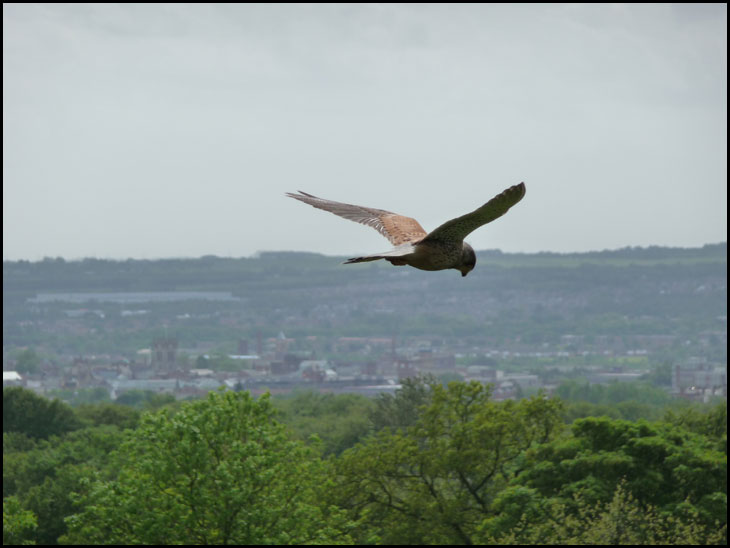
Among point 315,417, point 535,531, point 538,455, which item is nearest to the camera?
point 535,531

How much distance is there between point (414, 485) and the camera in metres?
52.4

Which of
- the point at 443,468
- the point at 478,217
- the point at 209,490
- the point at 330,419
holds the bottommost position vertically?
the point at 330,419

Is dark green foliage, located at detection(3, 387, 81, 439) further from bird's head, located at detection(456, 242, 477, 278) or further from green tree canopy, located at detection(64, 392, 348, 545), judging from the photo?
bird's head, located at detection(456, 242, 477, 278)

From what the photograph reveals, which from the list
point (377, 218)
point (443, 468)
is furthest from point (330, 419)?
point (377, 218)

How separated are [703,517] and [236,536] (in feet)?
53.5

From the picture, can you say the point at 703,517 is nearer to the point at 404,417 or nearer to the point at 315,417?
the point at 404,417

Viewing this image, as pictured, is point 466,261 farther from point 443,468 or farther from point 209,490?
point 443,468

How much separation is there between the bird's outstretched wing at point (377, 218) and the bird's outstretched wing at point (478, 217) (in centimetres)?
113

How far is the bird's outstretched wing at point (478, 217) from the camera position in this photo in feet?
20.1

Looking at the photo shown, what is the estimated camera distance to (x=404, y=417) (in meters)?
81.7

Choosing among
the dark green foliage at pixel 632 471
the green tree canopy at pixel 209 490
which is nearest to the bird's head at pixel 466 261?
the green tree canopy at pixel 209 490

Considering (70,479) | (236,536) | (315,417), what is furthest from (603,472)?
(315,417)

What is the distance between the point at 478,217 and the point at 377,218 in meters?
2.01

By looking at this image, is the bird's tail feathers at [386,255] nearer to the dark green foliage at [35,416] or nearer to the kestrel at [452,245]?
the kestrel at [452,245]
